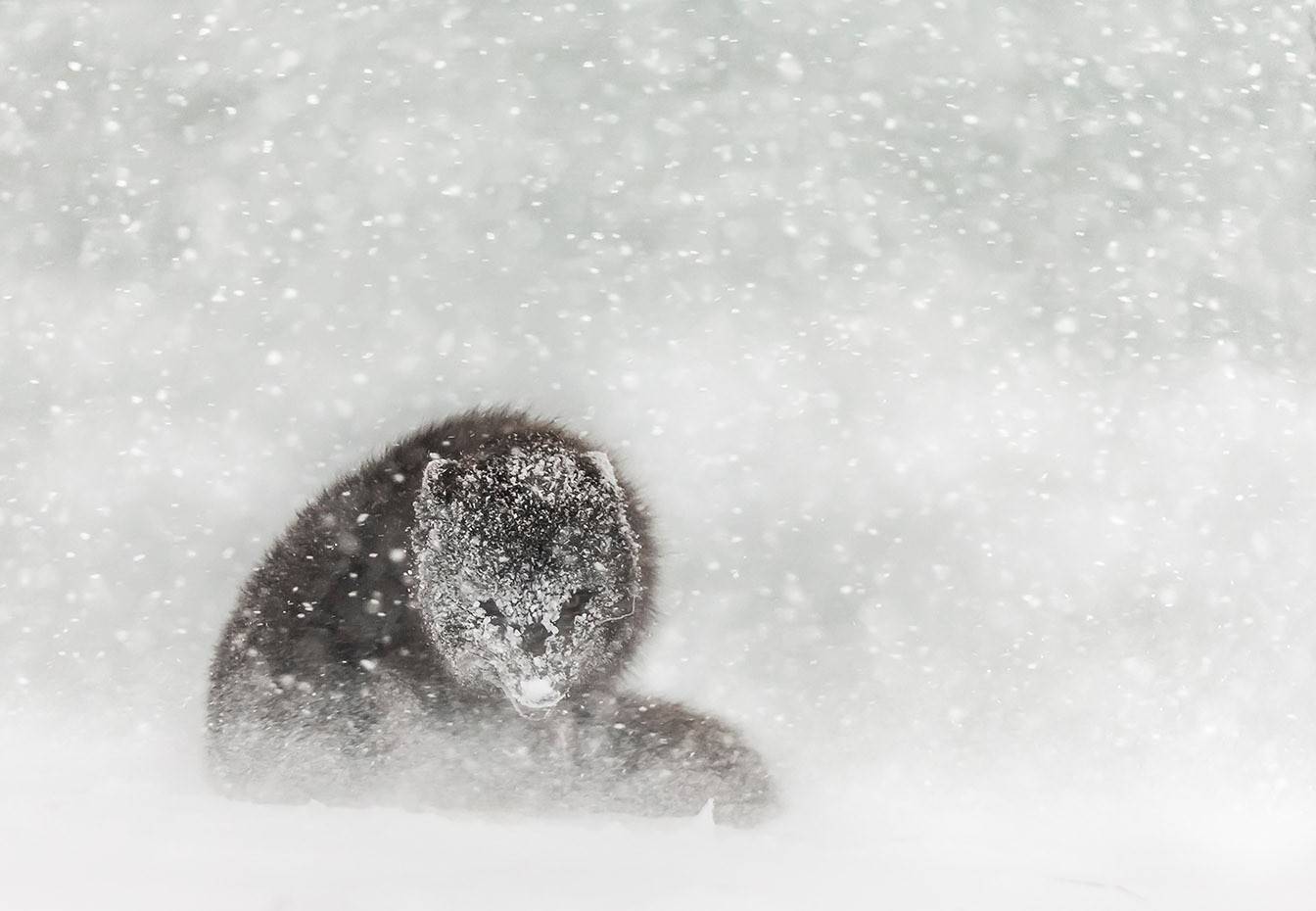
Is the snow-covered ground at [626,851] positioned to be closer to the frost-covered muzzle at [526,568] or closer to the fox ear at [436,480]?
the frost-covered muzzle at [526,568]

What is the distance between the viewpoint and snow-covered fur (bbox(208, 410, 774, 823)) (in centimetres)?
101

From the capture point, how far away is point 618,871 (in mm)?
1066

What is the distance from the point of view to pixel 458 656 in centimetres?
104

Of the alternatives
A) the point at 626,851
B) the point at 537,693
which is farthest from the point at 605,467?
the point at 626,851

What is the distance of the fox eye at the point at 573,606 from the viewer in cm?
100

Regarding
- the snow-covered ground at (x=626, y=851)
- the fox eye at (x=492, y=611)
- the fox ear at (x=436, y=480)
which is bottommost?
the snow-covered ground at (x=626, y=851)

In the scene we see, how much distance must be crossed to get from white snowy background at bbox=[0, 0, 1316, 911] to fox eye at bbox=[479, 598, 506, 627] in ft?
0.59

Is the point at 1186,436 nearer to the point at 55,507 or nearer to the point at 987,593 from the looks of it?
the point at 987,593

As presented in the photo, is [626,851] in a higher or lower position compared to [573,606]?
lower

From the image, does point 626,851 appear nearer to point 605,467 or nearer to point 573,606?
point 573,606

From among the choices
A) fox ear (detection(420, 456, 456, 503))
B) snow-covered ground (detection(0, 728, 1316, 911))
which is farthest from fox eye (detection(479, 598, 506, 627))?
snow-covered ground (detection(0, 728, 1316, 911))

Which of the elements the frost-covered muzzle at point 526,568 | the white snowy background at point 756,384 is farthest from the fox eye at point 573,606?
the white snowy background at point 756,384

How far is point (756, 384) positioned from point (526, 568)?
342mm

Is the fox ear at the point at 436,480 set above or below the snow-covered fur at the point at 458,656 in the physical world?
above
